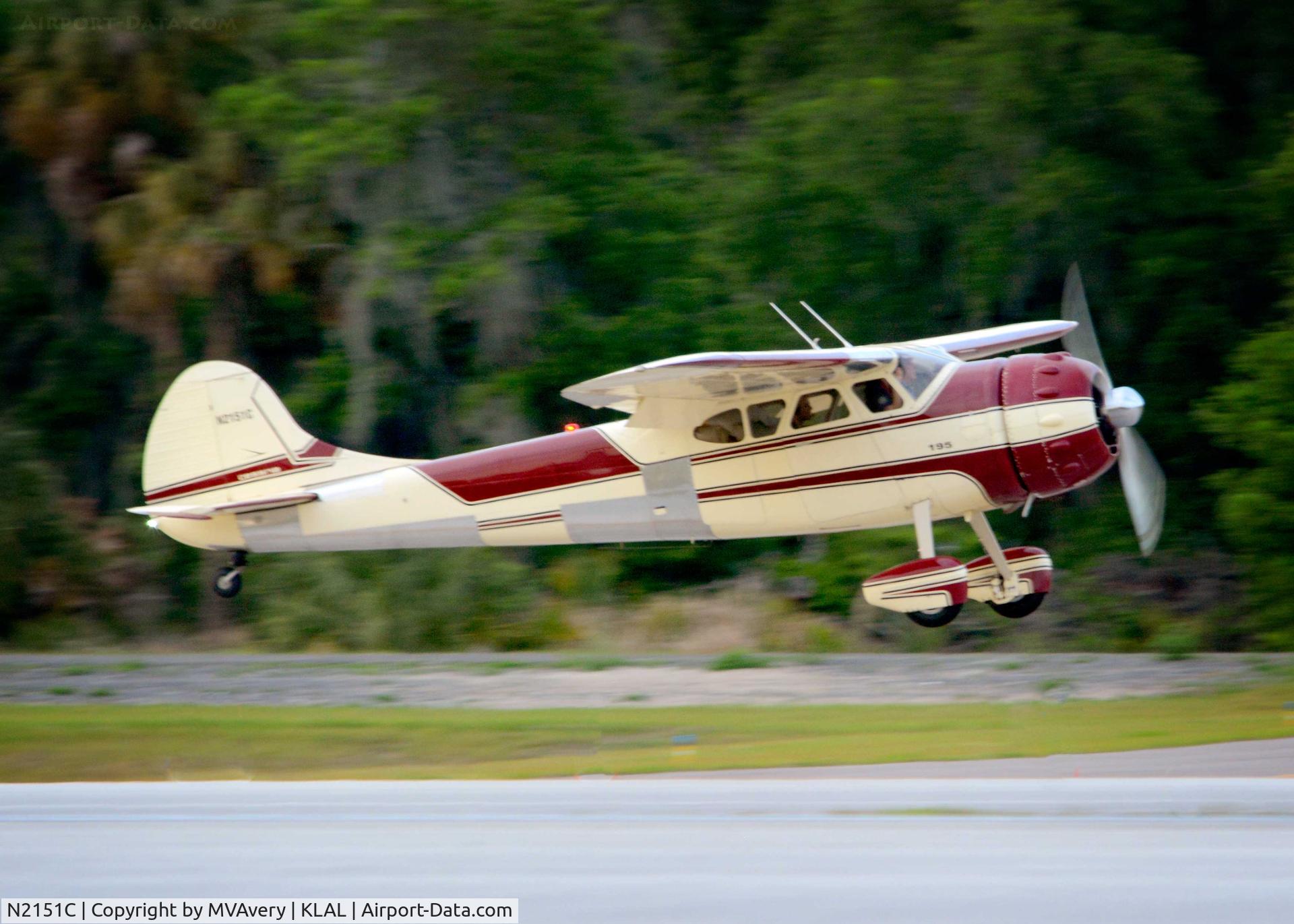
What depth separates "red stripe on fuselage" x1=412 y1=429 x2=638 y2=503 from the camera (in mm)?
12992

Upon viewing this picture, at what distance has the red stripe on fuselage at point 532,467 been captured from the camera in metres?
13.0

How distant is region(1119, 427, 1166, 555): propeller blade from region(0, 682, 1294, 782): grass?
1.71 m

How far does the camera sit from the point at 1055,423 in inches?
455

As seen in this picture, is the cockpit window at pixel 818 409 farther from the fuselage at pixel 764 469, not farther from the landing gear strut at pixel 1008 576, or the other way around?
the landing gear strut at pixel 1008 576

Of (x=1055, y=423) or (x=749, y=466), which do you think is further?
(x=749, y=466)

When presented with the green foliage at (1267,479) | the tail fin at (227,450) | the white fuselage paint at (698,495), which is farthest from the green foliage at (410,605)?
the green foliage at (1267,479)

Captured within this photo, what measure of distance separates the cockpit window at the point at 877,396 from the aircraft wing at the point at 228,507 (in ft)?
17.5

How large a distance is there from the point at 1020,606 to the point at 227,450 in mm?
7722

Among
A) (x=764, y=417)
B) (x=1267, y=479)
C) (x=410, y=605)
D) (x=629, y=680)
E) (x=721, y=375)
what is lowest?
(x=410, y=605)

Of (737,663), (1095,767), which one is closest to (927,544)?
(737,663)

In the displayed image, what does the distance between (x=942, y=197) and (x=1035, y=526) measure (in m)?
4.63

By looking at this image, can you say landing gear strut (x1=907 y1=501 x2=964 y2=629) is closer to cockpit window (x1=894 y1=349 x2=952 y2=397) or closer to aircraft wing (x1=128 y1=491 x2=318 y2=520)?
cockpit window (x1=894 y1=349 x2=952 y2=397)

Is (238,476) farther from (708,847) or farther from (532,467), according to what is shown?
(708,847)

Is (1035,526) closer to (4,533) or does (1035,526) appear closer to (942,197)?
(942,197)
